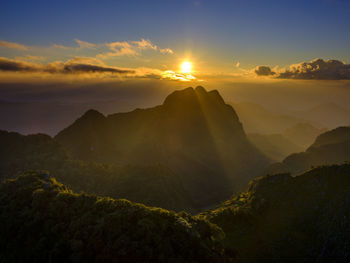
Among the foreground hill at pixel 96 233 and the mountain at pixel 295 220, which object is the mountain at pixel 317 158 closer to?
the mountain at pixel 295 220

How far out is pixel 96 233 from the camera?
30141mm

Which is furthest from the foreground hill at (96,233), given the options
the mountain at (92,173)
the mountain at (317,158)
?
the mountain at (317,158)

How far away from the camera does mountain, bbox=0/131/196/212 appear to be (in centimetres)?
10688

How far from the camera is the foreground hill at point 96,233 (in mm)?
28031

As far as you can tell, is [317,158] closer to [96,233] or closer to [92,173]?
[92,173]

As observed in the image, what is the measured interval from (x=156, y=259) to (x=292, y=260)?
27.2 metres

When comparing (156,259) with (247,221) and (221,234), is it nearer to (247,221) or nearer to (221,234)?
(221,234)

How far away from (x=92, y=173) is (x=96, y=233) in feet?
316

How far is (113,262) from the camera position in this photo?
87.4 feet

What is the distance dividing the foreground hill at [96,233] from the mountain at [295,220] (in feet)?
39.7

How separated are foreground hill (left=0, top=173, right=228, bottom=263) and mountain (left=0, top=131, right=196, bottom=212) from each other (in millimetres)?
67364

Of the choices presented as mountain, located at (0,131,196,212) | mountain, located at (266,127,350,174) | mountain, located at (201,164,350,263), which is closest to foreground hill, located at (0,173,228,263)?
→ mountain, located at (201,164,350,263)

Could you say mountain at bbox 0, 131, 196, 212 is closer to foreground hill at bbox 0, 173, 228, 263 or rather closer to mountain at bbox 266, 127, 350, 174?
foreground hill at bbox 0, 173, 228, 263

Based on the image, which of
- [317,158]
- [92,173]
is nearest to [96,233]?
[92,173]
